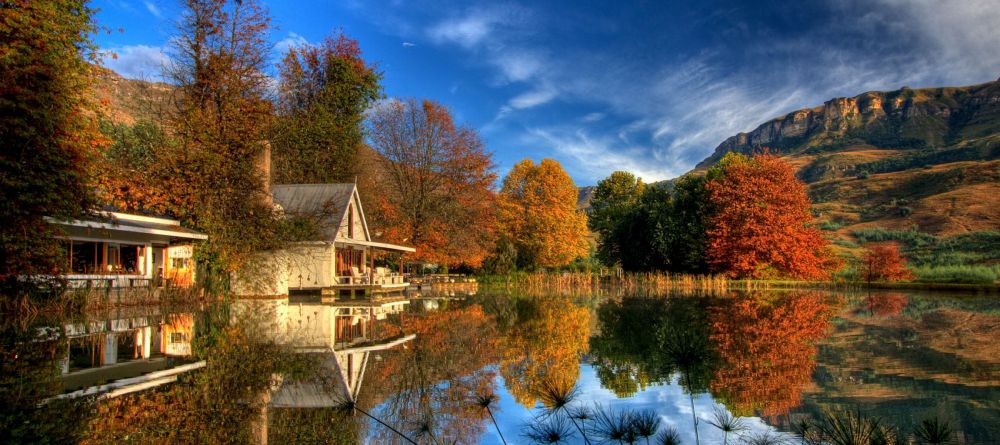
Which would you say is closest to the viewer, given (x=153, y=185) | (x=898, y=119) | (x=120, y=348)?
(x=120, y=348)

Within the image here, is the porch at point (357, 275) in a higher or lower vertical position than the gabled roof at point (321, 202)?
lower

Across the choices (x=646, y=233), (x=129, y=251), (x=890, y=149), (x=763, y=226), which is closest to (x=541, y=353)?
(x=129, y=251)

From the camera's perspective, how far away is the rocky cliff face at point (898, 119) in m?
107

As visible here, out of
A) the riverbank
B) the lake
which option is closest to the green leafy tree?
the riverbank

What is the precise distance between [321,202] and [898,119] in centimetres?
13331

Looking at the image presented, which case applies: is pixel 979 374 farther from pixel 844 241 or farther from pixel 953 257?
pixel 844 241

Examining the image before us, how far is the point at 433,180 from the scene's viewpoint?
36969 mm

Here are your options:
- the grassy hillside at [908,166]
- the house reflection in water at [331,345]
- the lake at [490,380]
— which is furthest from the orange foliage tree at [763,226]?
the house reflection in water at [331,345]

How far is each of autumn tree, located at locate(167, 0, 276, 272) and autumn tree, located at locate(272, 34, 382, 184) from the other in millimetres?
10336

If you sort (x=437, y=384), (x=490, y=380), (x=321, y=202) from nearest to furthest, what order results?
1. (x=437, y=384)
2. (x=490, y=380)
3. (x=321, y=202)

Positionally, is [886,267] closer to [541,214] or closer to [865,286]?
[865,286]

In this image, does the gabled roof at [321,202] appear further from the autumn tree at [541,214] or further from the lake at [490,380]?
the autumn tree at [541,214]

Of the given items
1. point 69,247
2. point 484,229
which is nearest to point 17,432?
point 69,247

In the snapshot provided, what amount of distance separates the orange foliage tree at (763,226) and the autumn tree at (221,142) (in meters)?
24.6
